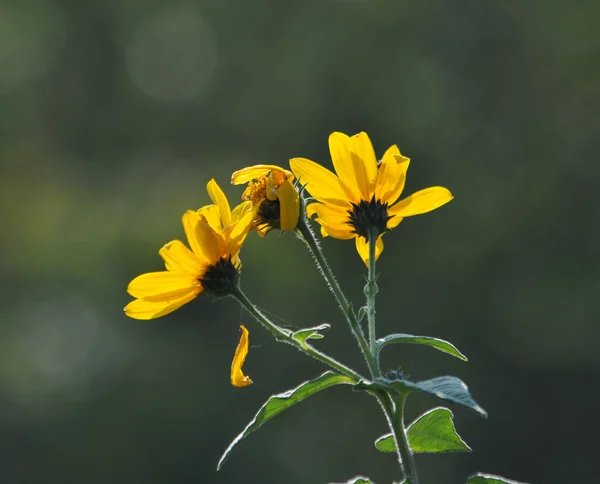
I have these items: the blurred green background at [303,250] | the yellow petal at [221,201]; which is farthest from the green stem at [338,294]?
the blurred green background at [303,250]

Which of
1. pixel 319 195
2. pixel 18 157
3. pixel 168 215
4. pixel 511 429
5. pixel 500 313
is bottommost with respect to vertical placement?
pixel 511 429

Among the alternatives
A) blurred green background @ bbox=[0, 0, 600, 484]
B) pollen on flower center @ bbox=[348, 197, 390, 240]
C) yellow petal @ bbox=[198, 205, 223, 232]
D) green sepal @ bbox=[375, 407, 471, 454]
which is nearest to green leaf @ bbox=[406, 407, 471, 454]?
green sepal @ bbox=[375, 407, 471, 454]

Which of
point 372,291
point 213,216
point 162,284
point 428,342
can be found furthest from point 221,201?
point 428,342

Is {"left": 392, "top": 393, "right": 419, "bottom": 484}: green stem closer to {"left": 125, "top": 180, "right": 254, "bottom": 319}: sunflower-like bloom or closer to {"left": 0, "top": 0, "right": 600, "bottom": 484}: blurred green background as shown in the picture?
{"left": 125, "top": 180, "right": 254, "bottom": 319}: sunflower-like bloom

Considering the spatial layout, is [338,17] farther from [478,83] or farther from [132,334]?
[132,334]

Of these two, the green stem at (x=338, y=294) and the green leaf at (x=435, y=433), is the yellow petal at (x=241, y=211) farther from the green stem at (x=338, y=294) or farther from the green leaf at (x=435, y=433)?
the green leaf at (x=435, y=433)

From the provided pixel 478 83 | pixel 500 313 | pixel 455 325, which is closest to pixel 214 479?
pixel 455 325
